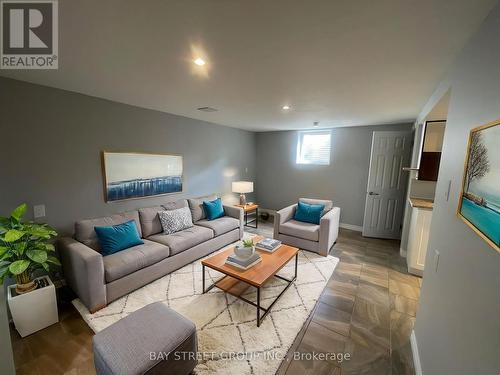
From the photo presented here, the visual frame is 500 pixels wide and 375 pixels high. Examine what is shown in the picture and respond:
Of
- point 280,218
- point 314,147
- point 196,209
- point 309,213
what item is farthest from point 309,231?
point 314,147

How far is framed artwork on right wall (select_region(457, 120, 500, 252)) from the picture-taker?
0.80 metres

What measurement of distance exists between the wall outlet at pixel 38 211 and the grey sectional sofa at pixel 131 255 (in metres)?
0.35

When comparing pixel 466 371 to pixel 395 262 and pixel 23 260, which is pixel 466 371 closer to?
pixel 395 262

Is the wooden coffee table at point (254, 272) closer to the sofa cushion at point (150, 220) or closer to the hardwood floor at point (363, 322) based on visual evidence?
the hardwood floor at point (363, 322)

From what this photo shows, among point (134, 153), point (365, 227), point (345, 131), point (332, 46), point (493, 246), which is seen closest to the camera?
point (493, 246)

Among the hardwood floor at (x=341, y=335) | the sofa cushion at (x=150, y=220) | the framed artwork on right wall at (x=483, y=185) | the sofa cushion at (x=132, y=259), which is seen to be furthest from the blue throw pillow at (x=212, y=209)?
the framed artwork on right wall at (x=483, y=185)

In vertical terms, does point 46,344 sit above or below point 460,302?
below

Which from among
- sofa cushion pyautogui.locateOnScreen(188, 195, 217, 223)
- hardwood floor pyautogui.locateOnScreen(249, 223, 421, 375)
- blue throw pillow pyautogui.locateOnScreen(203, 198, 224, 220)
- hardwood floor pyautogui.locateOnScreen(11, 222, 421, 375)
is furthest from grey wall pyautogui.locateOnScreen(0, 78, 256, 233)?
hardwood floor pyautogui.locateOnScreen(249, 223, 421, 375)

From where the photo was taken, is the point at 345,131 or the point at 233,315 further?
the point at 345,131

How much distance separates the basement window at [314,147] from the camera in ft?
16.2

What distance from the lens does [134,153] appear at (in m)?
3.12

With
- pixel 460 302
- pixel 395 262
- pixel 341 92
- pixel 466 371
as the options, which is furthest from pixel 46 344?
pixel 395 262

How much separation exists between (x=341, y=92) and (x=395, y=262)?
274cm

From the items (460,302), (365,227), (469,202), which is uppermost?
(469,202)
